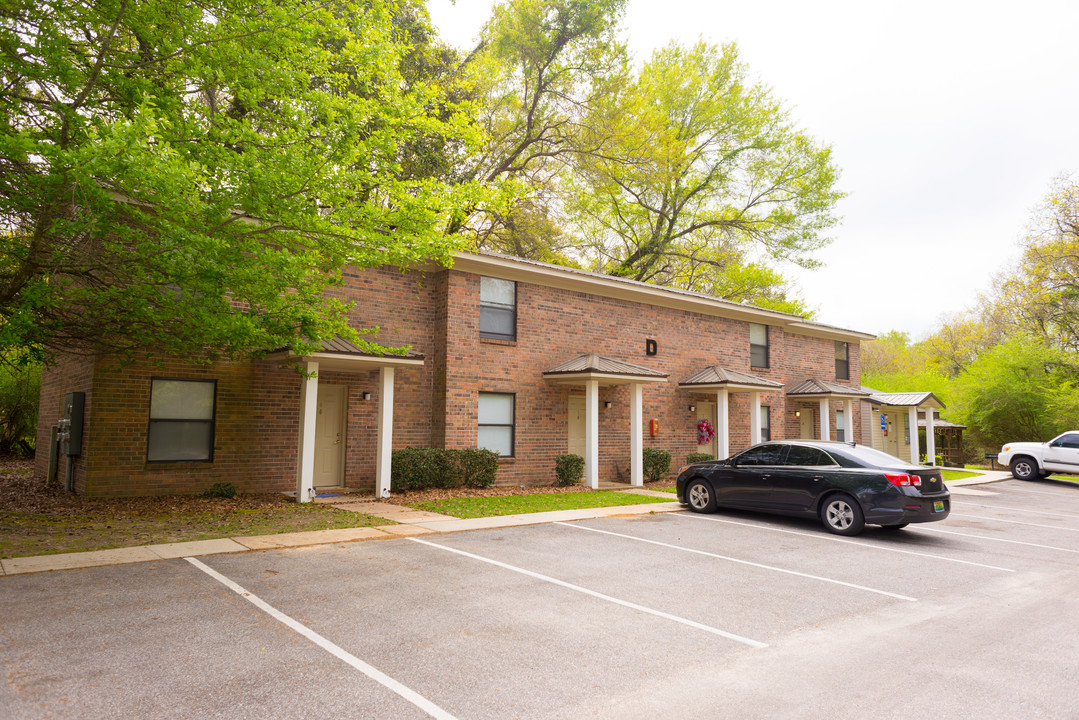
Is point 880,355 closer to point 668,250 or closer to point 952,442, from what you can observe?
point 952,442

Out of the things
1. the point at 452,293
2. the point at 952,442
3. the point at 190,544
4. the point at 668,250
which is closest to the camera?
the point at 190,544

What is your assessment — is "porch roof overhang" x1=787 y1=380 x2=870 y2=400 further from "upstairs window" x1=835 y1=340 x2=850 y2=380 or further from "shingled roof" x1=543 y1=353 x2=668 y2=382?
"shingled roof" x1=543 y1=353 x2=668 y2=382

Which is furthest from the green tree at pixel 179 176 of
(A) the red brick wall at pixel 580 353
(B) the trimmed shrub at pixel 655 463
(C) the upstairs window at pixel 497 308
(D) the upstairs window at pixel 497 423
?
(B) the trimmed shrub at pixel 655 463

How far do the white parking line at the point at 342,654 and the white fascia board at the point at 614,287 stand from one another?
9.15 metres

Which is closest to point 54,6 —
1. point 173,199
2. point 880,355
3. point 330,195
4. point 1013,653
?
point 173,199

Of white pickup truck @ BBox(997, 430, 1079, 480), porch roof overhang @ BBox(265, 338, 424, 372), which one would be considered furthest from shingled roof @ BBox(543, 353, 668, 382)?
white pickup truck @ BBox(997, 430, 1079, 480)

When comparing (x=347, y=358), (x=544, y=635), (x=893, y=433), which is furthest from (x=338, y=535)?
(x=893, y=433)

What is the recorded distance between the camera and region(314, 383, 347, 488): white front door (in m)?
13.7

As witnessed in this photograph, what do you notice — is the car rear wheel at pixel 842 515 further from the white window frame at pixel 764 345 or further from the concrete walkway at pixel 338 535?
the white window frame at pixel 764 345

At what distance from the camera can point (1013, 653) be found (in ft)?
15.9

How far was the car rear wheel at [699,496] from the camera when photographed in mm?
12055

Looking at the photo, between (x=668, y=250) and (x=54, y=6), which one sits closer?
(x=54, y=6)

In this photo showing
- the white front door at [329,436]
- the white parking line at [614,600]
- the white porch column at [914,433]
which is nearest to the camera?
the white parking line at [614,600]

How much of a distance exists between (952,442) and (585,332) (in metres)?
19.4
